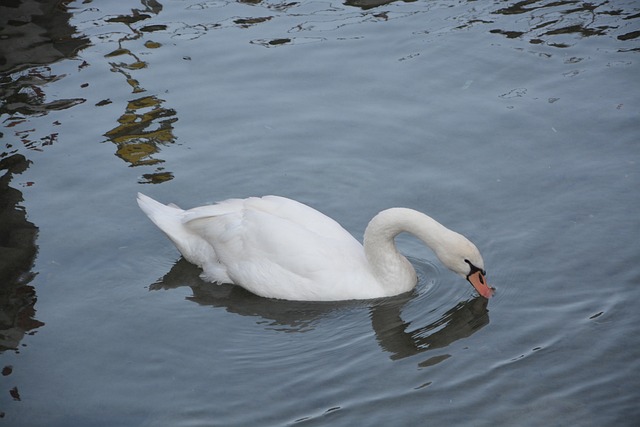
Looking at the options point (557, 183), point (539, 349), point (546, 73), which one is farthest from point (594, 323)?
point (546, 73)

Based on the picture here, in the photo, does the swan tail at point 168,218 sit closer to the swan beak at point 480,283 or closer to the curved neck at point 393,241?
the curved neck at point 393,241

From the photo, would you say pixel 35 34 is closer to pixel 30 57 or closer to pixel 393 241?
pixel 30 57

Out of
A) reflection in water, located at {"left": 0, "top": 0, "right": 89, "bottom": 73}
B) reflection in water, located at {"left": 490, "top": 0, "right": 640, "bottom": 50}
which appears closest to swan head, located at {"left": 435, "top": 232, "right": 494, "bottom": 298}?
reflection in water, located at {"left": 490, "top": 0, "right": 640, "bottom": 50}

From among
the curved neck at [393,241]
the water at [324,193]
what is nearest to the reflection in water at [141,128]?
the water at [324,193]

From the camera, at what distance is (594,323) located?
683 centimetres

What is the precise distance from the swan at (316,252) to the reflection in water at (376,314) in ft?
0.24

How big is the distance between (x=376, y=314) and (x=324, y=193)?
181 cm

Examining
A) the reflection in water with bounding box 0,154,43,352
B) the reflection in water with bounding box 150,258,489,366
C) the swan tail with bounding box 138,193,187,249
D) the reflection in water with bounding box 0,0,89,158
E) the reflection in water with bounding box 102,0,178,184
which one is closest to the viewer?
the reflection in water with bounding box 150,258,489,366

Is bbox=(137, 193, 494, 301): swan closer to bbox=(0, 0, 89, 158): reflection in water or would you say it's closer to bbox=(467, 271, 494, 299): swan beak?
bbox=(467, 271, 494, 299): swan beak

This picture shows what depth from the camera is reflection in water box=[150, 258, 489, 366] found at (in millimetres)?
6945

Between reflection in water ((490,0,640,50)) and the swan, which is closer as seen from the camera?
the swan

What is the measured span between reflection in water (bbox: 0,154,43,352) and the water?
0.08ft

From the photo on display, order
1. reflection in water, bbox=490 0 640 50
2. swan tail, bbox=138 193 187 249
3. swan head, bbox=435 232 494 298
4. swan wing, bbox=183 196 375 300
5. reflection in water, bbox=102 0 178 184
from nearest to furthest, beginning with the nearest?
swan head, bbox=435 232 494 298
swan wing, bbox=183 196 375 300
swan tail, bbox=138 193 187 249
reflection in water, bbox=102 0 178 184
reflection in water, bbox=490 0 640 50

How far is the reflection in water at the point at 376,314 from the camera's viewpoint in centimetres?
695
